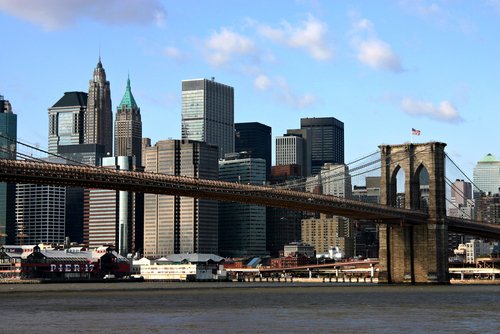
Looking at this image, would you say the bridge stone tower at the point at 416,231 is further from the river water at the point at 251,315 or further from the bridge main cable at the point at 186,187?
the river water at the point at 251,315

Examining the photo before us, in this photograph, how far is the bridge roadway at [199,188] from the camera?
78.9m

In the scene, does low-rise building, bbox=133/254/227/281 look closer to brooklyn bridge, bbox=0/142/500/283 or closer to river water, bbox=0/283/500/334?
brooklyn bridge, bbox=0/142/500/283

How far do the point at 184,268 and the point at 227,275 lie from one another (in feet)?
27.5

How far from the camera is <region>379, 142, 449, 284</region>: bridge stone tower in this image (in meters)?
108

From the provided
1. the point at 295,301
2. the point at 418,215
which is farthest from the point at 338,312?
the point at 418,215

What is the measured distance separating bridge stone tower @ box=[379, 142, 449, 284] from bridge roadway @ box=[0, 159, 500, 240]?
1.62 m

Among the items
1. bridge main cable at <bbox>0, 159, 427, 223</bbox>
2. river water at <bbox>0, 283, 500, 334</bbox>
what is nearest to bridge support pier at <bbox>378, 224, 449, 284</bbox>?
bridge main cable at <bbox>0, 159, 427, 223</bbox>

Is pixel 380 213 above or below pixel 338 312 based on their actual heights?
above

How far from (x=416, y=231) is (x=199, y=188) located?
29.9 meters

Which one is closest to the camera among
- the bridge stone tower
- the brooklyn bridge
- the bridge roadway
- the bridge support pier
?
the bridge roadway

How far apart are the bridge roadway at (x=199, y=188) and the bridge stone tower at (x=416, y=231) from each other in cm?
→ 162

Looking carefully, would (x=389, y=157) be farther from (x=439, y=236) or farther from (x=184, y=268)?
(x=184, y=268)

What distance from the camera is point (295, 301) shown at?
69.4m

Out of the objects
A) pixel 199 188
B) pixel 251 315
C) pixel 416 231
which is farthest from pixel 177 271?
pixel 251 315
